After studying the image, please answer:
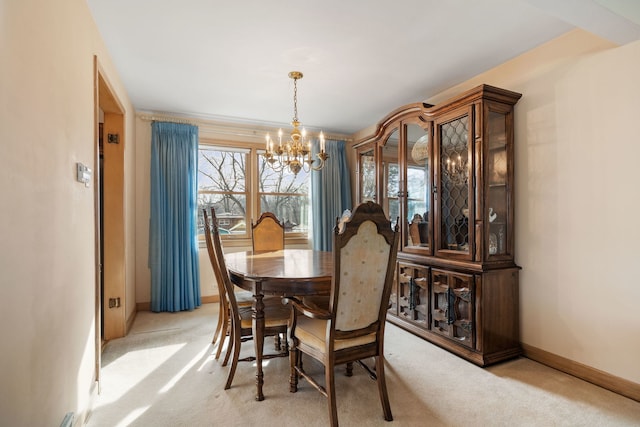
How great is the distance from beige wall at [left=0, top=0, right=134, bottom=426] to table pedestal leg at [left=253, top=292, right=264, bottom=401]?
953 mm

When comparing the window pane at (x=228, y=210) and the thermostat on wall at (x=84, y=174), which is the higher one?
the thermostat on wall at (x=84, y=174)

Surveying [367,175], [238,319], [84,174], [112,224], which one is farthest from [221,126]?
[238,319]

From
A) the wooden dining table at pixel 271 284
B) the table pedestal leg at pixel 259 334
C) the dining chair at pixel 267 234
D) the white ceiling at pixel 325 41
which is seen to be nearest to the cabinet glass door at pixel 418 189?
the white ceiling at pixel 325 41

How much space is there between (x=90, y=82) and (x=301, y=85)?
1.81m

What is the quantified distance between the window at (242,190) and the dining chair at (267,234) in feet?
2.66

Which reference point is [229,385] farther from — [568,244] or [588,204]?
[588,204]

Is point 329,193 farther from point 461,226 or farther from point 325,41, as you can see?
point 325,41

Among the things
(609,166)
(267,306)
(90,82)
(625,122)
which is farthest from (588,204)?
(90,82)

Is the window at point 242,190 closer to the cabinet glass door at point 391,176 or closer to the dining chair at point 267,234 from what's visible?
the dining chair at point 267,234

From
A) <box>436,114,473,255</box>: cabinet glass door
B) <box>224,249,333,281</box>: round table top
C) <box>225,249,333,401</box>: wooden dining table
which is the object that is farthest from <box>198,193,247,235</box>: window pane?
<box>436,114,473,255</box>: cabinet glass door

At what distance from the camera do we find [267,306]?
246 centimetres

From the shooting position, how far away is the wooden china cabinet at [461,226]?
8.26ft

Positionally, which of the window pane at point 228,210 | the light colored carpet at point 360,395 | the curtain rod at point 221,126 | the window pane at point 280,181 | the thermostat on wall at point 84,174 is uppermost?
the curtain rod at point 221,126

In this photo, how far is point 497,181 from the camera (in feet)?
8.61
